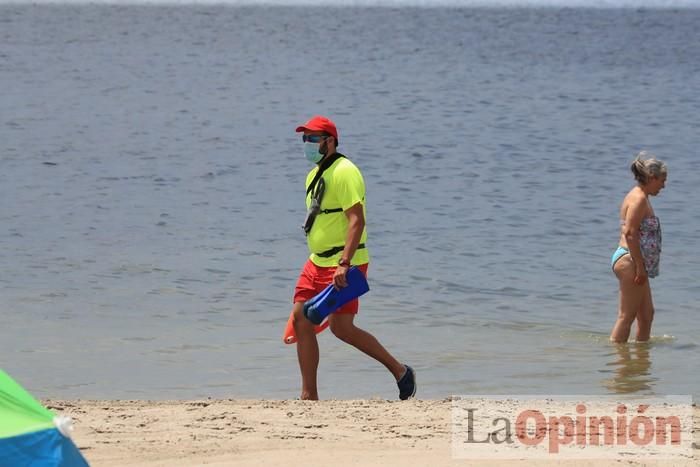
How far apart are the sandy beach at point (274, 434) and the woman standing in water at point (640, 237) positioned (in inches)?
77.2

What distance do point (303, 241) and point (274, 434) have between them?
26.4 ft

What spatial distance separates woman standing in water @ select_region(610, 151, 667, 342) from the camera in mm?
9109

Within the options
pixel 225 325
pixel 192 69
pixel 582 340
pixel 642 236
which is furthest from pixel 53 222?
pixel 192 69

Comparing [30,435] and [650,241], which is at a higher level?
[650,241]

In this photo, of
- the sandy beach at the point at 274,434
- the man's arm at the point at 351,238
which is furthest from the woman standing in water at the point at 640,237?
the man's arm at the point at 351,238

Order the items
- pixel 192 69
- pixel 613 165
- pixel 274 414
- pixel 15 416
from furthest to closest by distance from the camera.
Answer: pixel 192 69 < pixel 613 165 < pixel 274 414 < pixel 15 416

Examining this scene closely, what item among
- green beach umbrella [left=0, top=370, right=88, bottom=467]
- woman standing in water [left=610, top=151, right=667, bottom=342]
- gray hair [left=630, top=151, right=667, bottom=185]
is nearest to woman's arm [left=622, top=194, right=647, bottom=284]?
woman standing in water [left=610, top=151, right=667, bottom=342]

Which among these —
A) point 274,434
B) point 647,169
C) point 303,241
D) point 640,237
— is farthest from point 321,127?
point 303,241

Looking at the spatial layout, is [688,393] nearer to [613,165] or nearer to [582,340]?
[582,340]

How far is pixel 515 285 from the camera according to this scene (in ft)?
42.2

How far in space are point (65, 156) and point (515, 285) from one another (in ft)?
36.0

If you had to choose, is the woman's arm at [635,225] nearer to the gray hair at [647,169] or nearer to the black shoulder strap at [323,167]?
the gray hair at [647,169]

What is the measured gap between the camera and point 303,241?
14.7 m

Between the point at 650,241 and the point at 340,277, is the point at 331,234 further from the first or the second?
the point at 650,241
